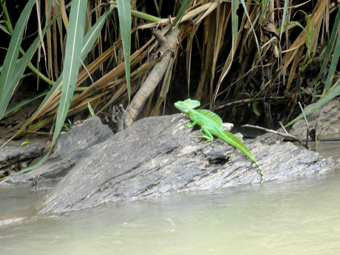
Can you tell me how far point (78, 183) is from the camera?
311 centimetres

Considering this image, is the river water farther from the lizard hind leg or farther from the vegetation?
the vegetation

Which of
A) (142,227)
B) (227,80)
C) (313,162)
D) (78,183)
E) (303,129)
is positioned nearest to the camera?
(142,227)

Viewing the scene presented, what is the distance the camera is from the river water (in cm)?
194

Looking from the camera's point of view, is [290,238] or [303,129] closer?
[290,238]

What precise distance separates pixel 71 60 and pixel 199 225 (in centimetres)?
113

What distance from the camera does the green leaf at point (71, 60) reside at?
2660 millimetres

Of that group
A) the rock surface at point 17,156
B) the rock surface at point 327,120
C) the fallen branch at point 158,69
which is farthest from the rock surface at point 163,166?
the rock surface at point 327,120

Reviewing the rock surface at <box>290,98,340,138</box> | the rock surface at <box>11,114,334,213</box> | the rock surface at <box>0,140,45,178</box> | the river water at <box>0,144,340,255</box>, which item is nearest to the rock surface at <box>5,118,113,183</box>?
the rock surface at <box>0,140,45,178</box>

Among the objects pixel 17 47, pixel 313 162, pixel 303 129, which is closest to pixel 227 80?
pixel 303 129

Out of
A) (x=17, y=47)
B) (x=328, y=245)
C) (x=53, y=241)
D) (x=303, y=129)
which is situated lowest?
(x=303, y=129)

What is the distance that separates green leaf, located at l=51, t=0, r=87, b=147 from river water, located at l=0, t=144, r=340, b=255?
21.4 inches

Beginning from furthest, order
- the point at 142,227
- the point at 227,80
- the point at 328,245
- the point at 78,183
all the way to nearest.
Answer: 1. the point at 227,80
2. the point at 78,183
3. the point at 142,227
4. the point at 328,245

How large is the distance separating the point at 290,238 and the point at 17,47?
217 cm

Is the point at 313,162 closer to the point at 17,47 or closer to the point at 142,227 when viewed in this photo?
the point at 142,227
